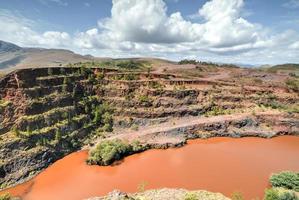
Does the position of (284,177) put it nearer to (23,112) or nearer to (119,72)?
(23,112)

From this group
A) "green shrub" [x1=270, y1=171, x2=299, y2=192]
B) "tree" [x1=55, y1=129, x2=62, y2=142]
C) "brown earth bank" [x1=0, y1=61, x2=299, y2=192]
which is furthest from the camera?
"tree" [x1=55, y1=129, x2=62, y2=142]

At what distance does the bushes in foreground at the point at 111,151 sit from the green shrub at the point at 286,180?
52.4 feet

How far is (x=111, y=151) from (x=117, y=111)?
12321 millimetres

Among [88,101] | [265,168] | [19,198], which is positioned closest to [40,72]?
[88,101]

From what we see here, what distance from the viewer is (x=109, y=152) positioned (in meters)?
32.9

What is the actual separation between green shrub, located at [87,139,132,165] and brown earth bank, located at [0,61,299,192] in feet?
9.71

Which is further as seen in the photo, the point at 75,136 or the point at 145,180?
the point at 75,136

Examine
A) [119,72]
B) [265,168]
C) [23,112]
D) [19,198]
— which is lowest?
[19,198]

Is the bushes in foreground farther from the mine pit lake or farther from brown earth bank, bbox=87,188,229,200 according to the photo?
brown earth bank, bbox=87,188,229,200

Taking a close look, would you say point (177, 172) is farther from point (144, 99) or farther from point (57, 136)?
point (144, 99)

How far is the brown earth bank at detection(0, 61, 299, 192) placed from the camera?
33.4 meters

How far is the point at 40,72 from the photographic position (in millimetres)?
41656

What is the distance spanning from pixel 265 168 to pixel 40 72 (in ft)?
108

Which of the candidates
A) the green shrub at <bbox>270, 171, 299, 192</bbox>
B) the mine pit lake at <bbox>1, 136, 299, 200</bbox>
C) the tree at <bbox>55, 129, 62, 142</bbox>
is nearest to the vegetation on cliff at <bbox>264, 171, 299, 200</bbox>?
the green shrub at <bbox>270, 171, 299, 192</bbox>
